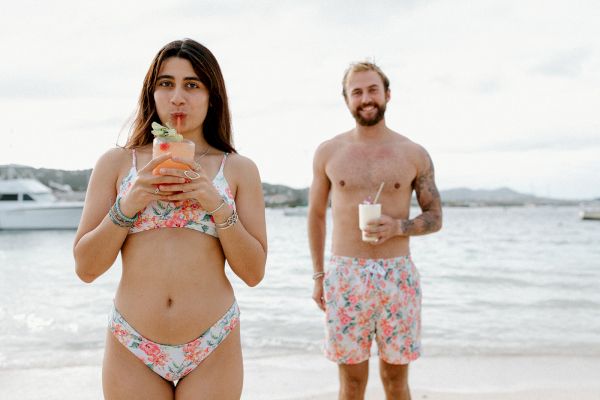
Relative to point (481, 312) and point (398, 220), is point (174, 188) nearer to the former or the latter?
point (398, 220)

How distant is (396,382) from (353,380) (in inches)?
10.3

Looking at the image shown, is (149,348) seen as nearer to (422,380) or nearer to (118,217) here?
(118,217)

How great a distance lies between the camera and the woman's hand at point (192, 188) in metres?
1.87

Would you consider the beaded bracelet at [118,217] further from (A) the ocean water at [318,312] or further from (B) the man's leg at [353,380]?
(A) the ocean water at [318,312]

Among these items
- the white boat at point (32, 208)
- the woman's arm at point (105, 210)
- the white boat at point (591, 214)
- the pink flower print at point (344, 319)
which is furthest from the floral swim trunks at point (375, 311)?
the white boat at point (591, 214)

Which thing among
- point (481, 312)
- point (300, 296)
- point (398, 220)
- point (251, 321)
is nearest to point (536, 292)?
point (481, 312)

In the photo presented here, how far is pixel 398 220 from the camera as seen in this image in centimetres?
347

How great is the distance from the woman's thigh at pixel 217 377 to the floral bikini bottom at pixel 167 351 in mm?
27

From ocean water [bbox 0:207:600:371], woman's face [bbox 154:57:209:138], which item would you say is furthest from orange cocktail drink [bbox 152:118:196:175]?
ocean water [bbox 0:207:600:371]

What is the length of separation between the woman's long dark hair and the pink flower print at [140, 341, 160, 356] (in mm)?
767

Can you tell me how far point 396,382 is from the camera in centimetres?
342

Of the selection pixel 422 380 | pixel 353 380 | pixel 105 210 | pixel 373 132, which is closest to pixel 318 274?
pixel 353 380

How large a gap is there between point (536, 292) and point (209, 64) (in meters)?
11.2

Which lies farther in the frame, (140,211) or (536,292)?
(536,292)
